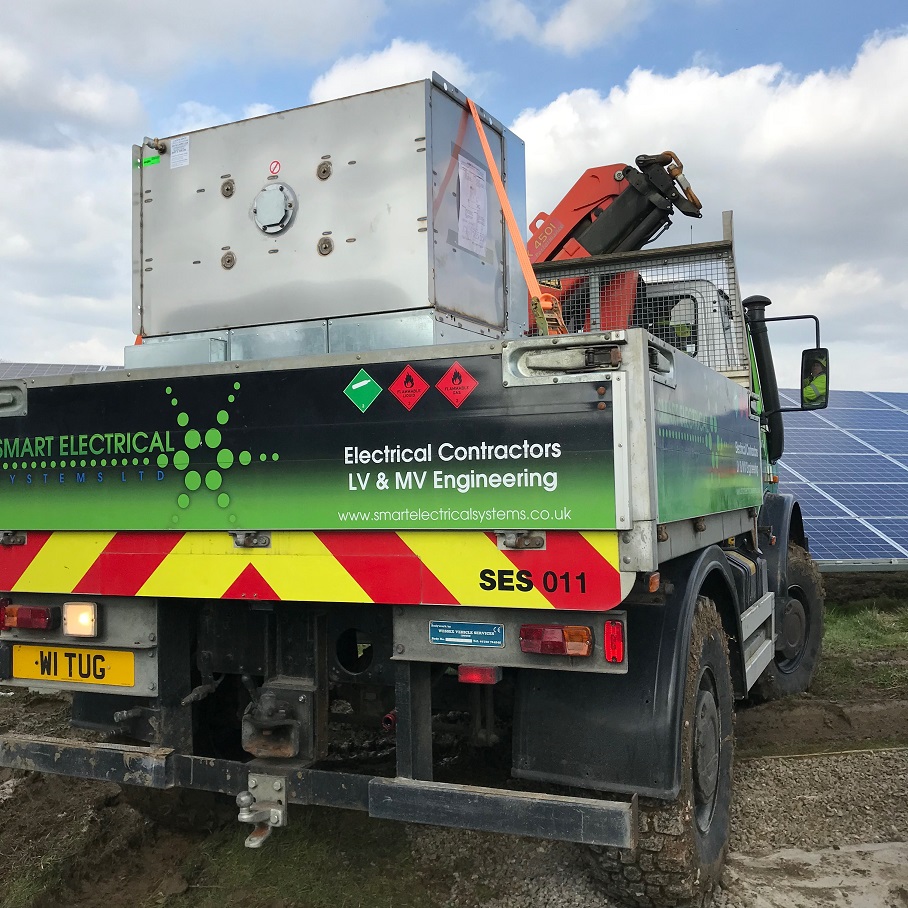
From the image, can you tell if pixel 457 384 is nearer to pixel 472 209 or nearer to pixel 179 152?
pixel 472 209

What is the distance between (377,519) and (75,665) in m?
1.49

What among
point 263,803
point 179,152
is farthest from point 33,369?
point 263,803

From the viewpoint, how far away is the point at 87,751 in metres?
3.37

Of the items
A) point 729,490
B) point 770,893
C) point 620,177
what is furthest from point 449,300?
point 620,177

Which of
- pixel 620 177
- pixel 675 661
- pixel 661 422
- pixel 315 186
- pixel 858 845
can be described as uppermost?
pixel 620 177

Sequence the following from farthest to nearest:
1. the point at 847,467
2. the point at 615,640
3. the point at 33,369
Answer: the point at 33,369 → the point at 847,467 → the point at 615,640

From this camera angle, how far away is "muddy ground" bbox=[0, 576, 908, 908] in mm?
3604

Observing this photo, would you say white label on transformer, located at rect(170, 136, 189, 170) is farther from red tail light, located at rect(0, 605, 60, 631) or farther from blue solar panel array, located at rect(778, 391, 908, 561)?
blue solar panel array, located at rect(778, 391, 908, 561)

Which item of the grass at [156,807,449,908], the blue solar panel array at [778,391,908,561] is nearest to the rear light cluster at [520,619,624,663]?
the grass at [156,807,449,908]

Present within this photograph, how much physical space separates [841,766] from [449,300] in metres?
3.48

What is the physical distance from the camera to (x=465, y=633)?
289 centimetres

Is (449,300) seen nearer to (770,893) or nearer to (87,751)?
(87,751)

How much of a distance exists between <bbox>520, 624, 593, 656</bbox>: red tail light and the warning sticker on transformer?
0.09m

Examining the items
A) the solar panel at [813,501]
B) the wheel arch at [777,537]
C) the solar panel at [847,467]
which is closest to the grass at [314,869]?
the wheel arch at [777,537]
